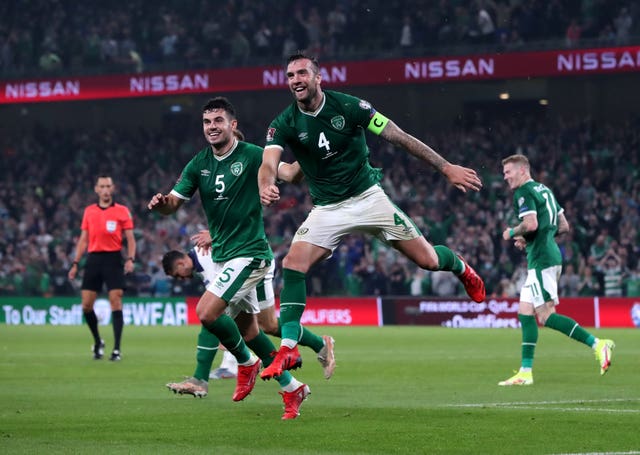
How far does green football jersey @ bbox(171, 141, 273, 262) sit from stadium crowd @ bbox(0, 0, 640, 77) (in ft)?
74.6

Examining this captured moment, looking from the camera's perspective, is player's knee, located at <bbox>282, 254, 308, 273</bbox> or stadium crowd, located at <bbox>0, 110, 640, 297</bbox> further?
stadium crowd, located at <bbox>0, 110, 640, 297</bbox>

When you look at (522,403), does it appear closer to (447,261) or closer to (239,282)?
(447,261)

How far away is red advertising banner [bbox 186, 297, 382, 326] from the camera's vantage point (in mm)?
29297

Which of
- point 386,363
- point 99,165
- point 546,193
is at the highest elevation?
point 99,165

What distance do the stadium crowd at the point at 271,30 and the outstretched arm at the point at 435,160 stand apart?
918 inches

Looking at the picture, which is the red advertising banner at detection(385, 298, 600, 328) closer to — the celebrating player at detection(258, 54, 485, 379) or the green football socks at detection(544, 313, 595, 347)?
the green football socks at detection(544, 313, 595, 347)

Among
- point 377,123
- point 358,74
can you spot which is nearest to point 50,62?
point 358,74

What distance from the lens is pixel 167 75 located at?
120 ft

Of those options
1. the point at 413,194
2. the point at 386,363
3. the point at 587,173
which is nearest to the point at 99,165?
the point at 413,194

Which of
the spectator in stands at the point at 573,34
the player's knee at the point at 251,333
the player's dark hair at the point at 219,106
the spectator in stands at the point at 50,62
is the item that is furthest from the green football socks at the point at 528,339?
the spectator in stands at the point at 50,62

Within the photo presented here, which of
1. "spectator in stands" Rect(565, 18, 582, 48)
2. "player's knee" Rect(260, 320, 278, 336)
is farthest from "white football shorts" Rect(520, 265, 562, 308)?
"spectator in stands" Rect(565, 18, 582, 48)

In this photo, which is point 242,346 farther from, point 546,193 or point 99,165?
point 99,165

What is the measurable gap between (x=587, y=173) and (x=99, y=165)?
15.6 meters

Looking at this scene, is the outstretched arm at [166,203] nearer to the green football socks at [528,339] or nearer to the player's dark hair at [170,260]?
the player's dark hair at [170,260]
